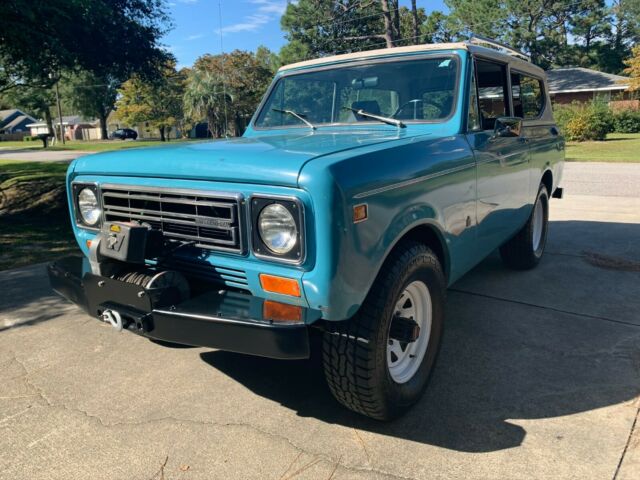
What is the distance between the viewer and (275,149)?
2633mm

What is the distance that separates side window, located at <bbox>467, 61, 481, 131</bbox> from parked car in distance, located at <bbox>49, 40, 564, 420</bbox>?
1 cm

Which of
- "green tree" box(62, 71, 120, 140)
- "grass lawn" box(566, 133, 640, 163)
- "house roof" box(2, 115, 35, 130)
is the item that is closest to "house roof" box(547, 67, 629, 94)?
"grass lawn" box(566, 133, 640, 163)

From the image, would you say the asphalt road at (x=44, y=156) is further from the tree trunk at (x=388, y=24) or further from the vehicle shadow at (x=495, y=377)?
the vehicle shadow at (x=495, y=377)

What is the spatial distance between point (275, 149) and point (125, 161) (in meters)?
0.86

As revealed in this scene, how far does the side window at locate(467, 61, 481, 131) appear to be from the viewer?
3.53 meters

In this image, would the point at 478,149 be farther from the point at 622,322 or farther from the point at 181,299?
the point at 181,299

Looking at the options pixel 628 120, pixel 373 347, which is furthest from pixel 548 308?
pixel 628 120

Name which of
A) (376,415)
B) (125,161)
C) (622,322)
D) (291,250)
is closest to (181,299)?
(291,250)

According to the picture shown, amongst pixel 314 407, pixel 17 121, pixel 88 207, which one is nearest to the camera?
pixel 314 407

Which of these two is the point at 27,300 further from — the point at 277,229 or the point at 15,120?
the point at 15,120

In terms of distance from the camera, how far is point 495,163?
380cm

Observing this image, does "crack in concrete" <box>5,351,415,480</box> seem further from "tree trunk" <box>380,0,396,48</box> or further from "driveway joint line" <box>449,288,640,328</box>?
"tree trunk" <box>380,0,396,48</box>

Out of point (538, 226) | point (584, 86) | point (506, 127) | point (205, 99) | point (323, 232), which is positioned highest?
point (205, 99)

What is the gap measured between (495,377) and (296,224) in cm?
177
